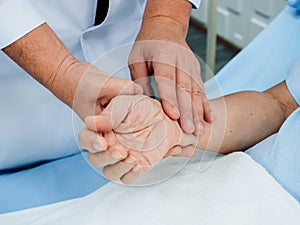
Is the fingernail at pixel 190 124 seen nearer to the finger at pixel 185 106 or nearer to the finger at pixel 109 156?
the finger at pixel 185 106

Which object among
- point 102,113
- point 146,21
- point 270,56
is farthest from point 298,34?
point 102,113

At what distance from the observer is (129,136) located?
77 cm

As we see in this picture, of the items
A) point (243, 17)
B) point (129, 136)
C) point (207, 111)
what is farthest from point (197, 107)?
point (243, 17)

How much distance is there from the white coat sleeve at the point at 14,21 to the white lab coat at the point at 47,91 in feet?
0.46

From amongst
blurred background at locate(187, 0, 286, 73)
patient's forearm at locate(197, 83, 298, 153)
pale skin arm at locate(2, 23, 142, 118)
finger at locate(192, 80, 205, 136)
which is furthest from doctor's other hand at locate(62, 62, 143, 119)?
blurred background at locate(187, 0, 286, 73)

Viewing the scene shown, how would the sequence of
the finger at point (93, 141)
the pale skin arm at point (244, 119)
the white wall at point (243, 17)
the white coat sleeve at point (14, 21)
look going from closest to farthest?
the finger at point (93, 141)
the white coat sleeve at point (14, 21)
the pale skin arm at point (244, 119)
the white wall at point (243, 17)

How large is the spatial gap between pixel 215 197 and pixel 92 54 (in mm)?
412

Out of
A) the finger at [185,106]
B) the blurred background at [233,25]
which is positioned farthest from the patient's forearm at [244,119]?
the blurred background at [233,25]

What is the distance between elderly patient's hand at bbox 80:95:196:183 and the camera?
2.36ft

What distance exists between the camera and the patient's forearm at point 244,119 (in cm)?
96

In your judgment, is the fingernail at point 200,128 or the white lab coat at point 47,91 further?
the white lab coat at point 47,91

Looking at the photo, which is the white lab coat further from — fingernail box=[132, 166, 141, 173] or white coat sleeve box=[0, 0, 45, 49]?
fingernail box=[132, 166, 141, 173]

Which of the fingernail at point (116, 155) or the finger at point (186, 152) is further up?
the fingernail at point (116, 155)

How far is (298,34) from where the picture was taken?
1.36m
